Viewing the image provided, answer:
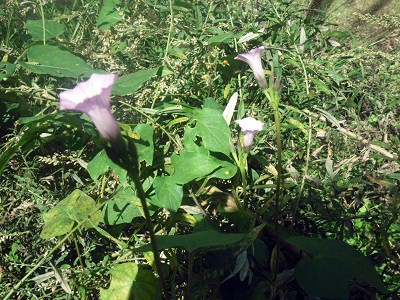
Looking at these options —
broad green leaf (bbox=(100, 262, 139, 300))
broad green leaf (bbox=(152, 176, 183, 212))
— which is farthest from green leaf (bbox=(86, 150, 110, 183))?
broad green leaf (bbox=(100, 262, 139, 300))

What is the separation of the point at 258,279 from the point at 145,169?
1.40ft

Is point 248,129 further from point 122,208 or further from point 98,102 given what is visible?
point 98,102

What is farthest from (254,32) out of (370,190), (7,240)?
(7,240)

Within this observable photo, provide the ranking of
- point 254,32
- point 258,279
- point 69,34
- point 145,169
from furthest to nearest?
point 69,34, point 254,32, point 145,169, point 258,279

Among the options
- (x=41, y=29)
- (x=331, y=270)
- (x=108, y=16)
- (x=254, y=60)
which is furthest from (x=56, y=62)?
(x=331, y=270)

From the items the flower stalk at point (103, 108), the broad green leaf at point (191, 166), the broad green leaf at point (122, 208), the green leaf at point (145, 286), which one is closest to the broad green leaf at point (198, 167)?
the broad green leaf at point (191, 166)

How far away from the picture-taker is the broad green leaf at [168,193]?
1.08 metres

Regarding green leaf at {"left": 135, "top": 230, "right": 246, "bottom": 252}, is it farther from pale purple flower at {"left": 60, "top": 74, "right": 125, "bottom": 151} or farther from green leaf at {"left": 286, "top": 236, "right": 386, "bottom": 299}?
pale purple flower at {"left": 60, "top": 74, "right": 125, "bottom": 151}

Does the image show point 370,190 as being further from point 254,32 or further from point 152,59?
point 152,59

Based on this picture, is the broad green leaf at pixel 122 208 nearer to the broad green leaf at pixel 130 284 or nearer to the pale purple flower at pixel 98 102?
the broad green leaf at pixel 130 284

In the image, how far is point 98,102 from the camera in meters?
0.73

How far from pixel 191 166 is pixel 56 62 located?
58cm

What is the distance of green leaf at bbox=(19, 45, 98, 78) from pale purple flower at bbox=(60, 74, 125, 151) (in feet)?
1.93

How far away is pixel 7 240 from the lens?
4.23 ft
